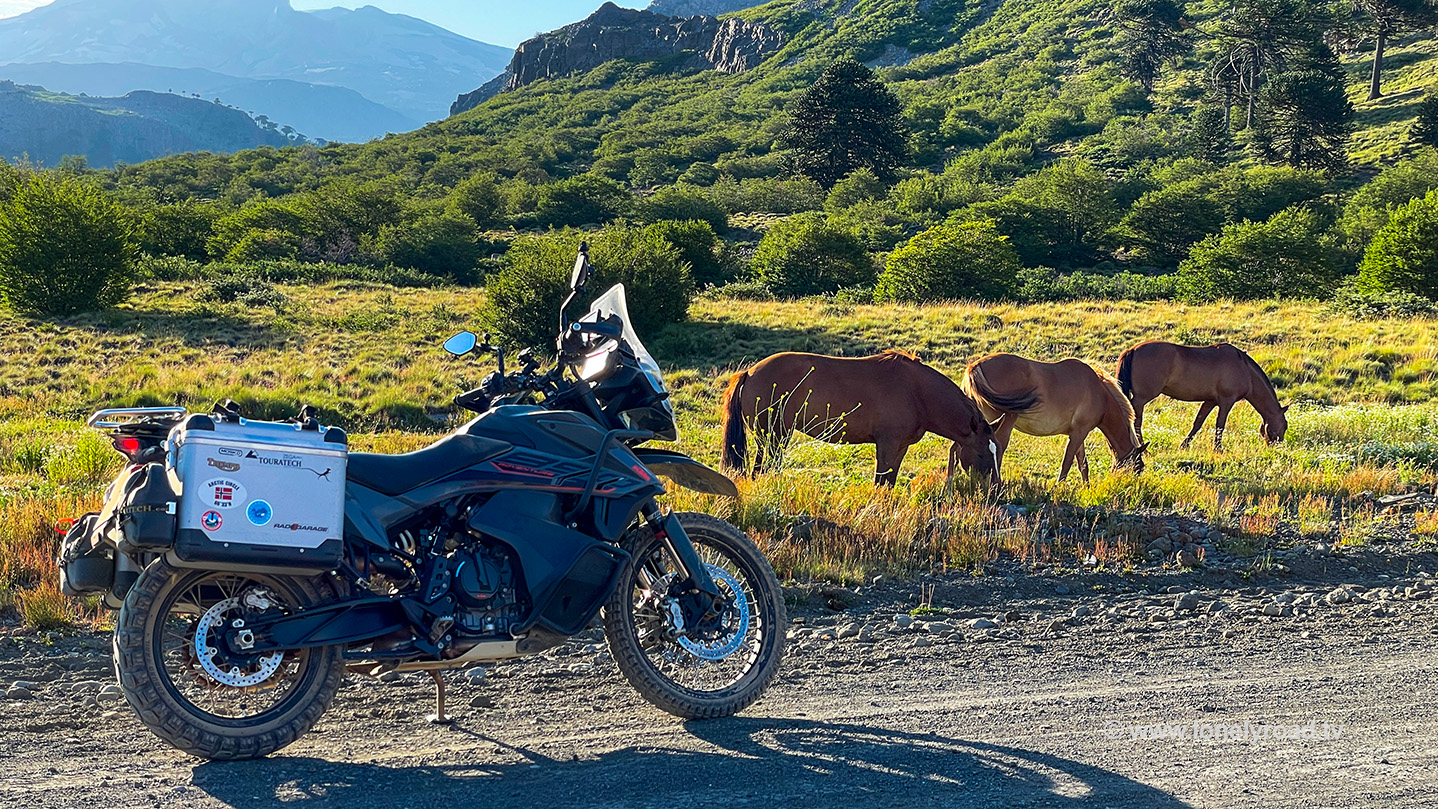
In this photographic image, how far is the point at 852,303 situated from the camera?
36750mm

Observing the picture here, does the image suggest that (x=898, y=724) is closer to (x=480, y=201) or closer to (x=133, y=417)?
(x=133, y=417)

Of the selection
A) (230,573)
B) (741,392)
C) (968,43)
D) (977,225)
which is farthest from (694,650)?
(968,43)

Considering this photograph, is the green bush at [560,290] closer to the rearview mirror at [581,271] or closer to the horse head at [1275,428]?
the horse head at [1275,428]

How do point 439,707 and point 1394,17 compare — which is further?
point 1394,17

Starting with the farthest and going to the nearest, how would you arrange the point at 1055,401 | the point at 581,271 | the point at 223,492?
the point at 1055,401 → the point at 581,271 → the point at 223,492

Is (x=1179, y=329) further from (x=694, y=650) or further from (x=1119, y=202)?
(x=1119, y=202)

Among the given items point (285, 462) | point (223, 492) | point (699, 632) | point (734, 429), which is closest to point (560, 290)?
point (734, 429)

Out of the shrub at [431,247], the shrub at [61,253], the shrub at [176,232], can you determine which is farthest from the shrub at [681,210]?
the shrub at [61,253]

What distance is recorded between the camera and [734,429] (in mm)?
10078

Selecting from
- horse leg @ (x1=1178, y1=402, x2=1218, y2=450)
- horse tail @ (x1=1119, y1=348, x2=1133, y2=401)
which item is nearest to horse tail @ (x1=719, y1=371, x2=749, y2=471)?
horse tail @ (x1=1119, y1=348, x2=1133, y2=401)

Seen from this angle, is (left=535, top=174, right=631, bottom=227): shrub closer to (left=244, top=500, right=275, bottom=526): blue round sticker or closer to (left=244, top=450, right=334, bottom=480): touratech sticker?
(left=244, top=450, right=334, bottom=480): touratech sticker

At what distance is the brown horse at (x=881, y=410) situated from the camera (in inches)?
399

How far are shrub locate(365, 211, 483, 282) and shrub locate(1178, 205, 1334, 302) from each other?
29.2 meters

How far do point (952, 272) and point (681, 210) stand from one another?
24649mm
